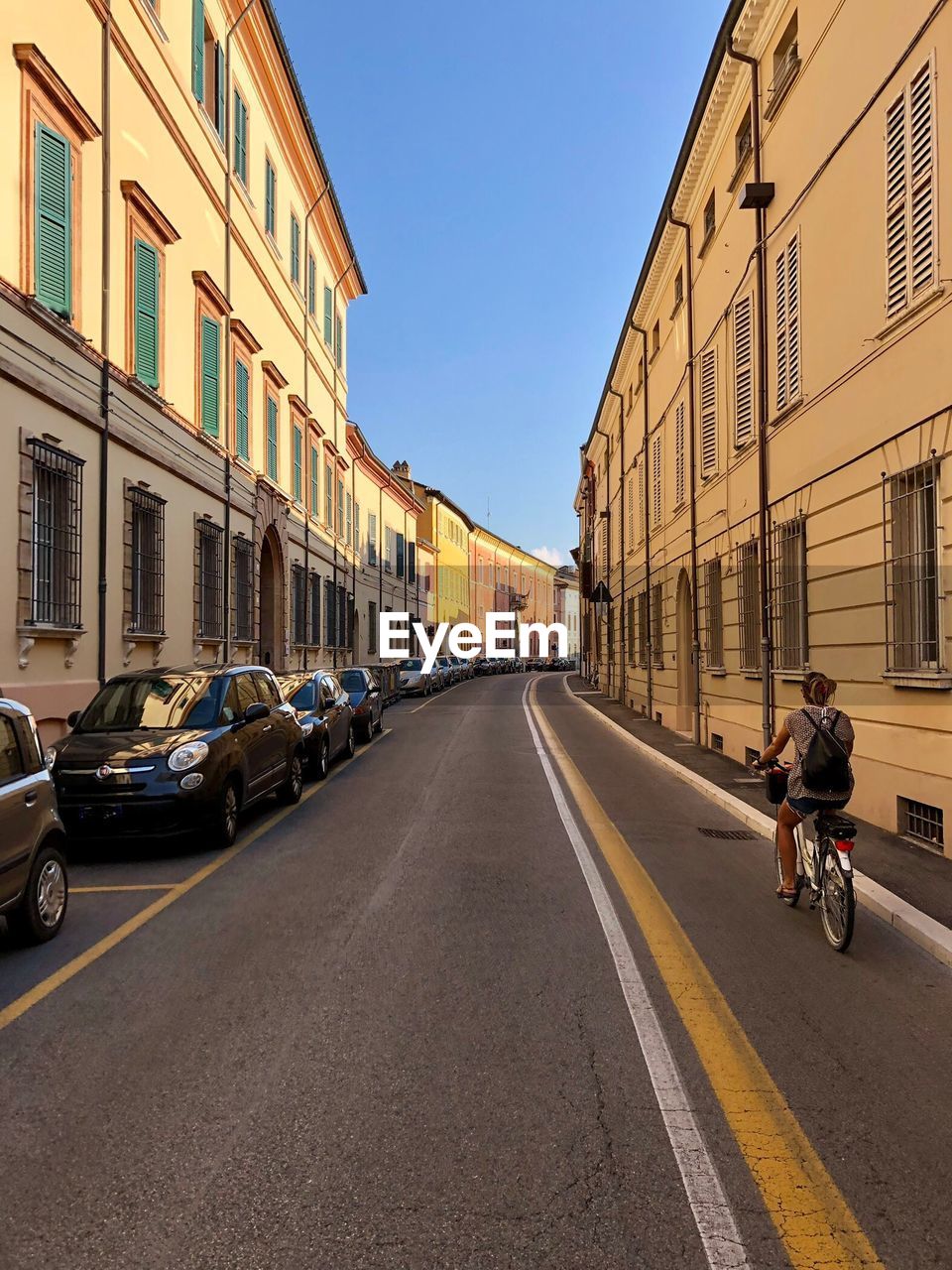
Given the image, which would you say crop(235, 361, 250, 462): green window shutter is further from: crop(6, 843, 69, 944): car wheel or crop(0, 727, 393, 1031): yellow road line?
crop(6, 843, 69, 944): car wheel

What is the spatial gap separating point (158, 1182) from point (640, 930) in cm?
372

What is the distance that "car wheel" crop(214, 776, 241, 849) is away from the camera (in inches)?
364

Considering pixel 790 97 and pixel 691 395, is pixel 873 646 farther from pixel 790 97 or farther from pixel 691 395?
pixel 691 395

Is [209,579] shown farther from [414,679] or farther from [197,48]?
[414,679]

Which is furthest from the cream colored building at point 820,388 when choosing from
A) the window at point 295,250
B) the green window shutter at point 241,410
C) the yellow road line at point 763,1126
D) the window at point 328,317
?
the window at point 328,317

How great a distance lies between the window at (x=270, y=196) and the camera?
25450mm

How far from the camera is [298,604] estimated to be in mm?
29906

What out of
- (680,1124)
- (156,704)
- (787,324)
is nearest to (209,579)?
(156,704)

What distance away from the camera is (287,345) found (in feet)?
92.7

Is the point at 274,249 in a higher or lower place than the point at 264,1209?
higher

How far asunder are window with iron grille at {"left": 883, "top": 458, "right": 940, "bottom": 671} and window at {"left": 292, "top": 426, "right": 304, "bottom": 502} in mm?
22077

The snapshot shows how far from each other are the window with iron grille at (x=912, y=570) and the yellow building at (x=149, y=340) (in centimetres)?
999

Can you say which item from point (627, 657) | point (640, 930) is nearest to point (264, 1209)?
point (640, 930)

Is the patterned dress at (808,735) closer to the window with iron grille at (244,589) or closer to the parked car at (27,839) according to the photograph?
the parked car at (27,839)
